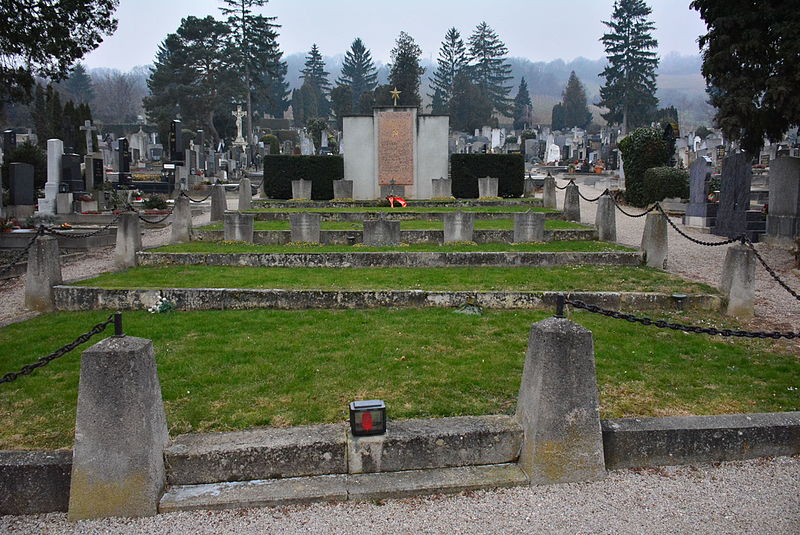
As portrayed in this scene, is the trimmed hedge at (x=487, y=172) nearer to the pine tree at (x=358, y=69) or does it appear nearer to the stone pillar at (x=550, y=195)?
the stone pillar at (x=550, y=195)

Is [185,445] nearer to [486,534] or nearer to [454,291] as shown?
[486,534]

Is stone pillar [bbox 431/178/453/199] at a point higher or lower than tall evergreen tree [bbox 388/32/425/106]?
lower

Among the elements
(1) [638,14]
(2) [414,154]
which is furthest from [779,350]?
(1) [638,14]

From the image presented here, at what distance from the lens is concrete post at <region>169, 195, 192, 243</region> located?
14.9 metres

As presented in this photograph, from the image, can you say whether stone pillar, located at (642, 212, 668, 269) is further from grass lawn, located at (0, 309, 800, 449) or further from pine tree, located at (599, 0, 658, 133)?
pine tree, located at (599, 0, 658, 133)

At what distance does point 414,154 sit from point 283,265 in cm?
1577

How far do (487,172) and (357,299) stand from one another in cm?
1925

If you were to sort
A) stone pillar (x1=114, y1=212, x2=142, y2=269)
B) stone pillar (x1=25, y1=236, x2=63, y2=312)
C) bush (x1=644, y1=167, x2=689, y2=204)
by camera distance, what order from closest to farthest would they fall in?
stone pillar (x1=25, y1=236, x2=63, y2=312) → stone pillar (x1=114, y1=212, x2=142, y2=269) → bush (x1=644, y1=167, x2=689, y2=204)

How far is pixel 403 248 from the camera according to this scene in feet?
44.0

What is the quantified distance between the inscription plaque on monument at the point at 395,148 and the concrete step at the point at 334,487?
22923 millimetres

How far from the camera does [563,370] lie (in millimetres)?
3955

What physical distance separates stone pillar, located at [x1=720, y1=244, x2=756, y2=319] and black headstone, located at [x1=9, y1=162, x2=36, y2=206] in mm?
18896

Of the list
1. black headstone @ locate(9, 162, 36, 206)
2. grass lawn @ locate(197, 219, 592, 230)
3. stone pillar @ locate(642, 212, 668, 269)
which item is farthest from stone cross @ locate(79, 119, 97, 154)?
stone pillar @ locate(642, 212, 668, 269)

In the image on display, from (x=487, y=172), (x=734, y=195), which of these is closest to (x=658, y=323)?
(x=734, y=195)
